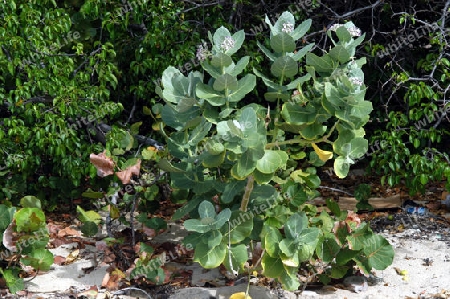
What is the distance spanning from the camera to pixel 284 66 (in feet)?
9.86

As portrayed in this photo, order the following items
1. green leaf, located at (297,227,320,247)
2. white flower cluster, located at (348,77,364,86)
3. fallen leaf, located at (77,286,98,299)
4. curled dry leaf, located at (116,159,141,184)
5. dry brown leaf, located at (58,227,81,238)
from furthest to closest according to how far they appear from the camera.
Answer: dry brown leaf, located at (58,227,81,238), curled dry leaf, located at (116,159,141,184), fallen leaf, located at (77,286,98,299), green leaf, located at (297,227,320,247), white flower cluster, located at (348,77,364,86)

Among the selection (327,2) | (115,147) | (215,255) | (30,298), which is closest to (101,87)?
→ (115,147)

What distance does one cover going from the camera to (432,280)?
363 centimetres

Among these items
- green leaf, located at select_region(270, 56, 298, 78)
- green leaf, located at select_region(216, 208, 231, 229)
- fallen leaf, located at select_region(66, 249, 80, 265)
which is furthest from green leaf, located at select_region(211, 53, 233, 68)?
fallen leaf, located at select_region(66, 249, 80, 265)

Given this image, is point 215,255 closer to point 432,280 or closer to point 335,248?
point 335,248

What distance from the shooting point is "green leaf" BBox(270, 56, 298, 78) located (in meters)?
2.97

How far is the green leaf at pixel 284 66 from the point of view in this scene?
2972 mm

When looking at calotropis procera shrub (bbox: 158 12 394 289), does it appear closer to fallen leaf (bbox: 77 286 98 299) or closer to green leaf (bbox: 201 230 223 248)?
green leaf (bbox: 201 230 223 248)

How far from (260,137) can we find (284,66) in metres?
0.42

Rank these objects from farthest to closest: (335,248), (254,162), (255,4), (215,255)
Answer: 1. (255,4)
2. (335,248)
3. (215,255)
4. (254,162)

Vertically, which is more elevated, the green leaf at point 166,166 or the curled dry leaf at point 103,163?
the green leaf at point 166,166

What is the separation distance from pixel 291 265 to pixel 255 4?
9.20 ft

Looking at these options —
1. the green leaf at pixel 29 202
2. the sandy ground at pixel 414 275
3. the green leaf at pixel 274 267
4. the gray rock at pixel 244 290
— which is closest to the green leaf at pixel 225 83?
the green leaf at pixel 274 267

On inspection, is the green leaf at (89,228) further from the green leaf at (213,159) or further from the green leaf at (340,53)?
the green leaf at (340,53)
